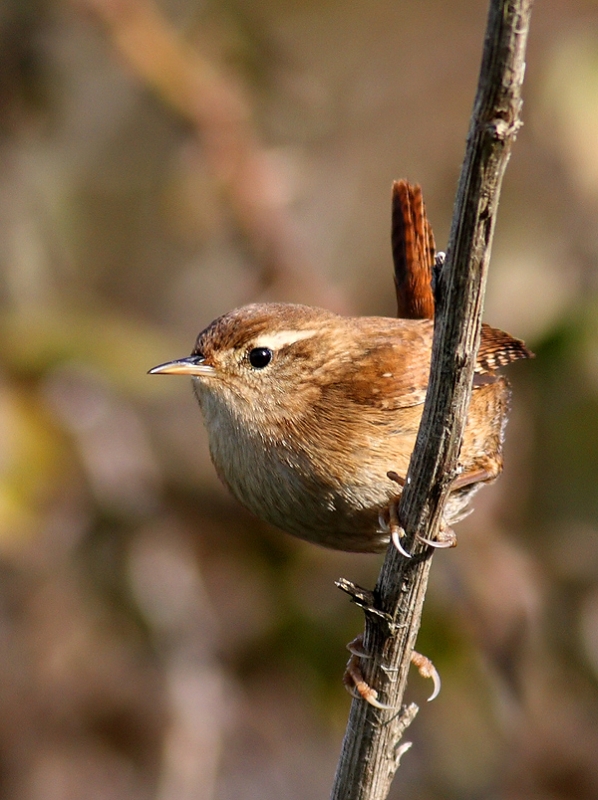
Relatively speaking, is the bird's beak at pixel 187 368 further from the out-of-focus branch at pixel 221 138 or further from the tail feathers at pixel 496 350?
the out-of-focus branch at pixel 221 138

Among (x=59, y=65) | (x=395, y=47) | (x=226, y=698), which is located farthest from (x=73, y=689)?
(x=395, y=47)

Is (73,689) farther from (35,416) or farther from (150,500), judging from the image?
(35,416)

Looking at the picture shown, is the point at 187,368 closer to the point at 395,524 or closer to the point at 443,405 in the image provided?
the point at 395,524

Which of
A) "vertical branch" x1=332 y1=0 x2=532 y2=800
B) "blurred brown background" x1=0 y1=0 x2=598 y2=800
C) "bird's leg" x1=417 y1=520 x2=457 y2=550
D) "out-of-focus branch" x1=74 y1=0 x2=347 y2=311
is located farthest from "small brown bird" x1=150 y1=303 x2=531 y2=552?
"out-of-focus branch" x1=74 y1=0 x2=347 y2=311

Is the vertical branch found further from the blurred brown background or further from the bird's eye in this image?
the blurred brown background

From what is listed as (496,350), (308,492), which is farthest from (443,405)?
(496,350)

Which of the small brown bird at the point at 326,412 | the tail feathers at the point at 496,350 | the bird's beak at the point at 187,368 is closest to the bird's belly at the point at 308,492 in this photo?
the small brown bird at the point at 326,412
